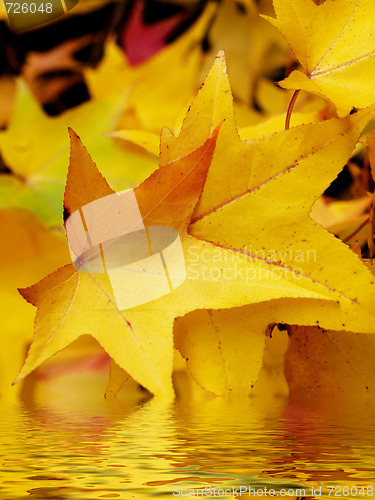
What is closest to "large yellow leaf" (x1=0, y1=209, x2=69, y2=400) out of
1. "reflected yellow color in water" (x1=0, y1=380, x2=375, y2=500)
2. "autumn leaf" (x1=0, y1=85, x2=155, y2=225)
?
"autumn leaf" (x1=0, y1=85, x2=155, y2=225)

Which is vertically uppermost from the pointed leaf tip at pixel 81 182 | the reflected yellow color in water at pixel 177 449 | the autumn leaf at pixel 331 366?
the pointed leaf tip at pixel 81 182

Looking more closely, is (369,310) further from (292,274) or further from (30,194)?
(30,194)

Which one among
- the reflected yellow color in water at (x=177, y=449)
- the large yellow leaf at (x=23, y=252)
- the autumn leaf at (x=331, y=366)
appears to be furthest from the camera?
the large yellow leaf at (x=23, y=252)

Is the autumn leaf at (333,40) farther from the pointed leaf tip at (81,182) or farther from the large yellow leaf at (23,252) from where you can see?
the large yellow leaf at (23,252)

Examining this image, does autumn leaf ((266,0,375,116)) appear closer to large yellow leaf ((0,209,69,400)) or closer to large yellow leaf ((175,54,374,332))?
large yellow leaf ((175,54,374,332))

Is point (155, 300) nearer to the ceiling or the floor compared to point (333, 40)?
nearer to the floor

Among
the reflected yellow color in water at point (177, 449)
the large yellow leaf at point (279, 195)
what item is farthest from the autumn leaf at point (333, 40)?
the reflected yellow color in water at point (177, 449)

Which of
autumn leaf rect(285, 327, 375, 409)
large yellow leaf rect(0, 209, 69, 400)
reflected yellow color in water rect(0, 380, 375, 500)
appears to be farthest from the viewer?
large yellow leaf rect(0, 209, 69, 400)

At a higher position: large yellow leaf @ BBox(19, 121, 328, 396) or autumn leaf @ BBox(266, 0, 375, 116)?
autumn leaf @ BBox(266, 0, 375, 116)

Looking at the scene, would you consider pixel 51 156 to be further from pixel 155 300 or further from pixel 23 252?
pixel 155 300

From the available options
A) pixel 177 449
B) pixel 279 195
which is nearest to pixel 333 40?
pixel 279 195
